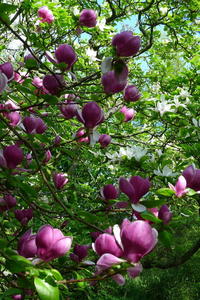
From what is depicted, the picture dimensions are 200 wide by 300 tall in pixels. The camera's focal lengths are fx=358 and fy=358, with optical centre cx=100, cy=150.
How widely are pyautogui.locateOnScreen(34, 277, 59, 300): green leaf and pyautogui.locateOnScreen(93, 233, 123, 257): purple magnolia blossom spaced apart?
13 cm

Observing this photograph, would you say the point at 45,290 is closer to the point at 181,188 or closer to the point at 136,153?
the point at 181,188

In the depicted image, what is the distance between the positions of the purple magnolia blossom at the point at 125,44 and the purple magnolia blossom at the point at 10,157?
35cm

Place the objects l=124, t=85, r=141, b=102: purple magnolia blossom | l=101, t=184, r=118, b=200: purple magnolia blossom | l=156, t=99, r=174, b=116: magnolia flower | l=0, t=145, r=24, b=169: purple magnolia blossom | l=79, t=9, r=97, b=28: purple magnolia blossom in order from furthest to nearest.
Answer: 1. l=156, t=99, r=174, b=116: magnolia flower
2. l=79, t=9, r=97, b=28: purple magnolia blossom
3. l=124, t=85, r=141, b=102: purple magnolia blossom
4. l=101, t=184, r=118, b=200: purple magnolia blossom
5. l=0, t=145, r=24, b=169: purple magnolia blossom

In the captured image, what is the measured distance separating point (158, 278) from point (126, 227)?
28.0ft

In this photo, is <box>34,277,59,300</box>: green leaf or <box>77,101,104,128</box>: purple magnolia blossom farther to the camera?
<box>77,101,104,128</box>: purple magnolia blossom

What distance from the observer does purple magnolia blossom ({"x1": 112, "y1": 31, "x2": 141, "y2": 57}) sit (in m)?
0.82

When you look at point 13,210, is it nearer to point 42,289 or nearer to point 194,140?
point 42,289

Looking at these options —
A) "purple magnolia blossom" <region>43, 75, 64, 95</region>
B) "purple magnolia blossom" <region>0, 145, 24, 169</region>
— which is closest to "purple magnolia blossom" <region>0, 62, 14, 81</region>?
"purple magnolia blossom" <region>43, 75, 64, 95</region>

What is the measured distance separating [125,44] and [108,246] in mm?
451

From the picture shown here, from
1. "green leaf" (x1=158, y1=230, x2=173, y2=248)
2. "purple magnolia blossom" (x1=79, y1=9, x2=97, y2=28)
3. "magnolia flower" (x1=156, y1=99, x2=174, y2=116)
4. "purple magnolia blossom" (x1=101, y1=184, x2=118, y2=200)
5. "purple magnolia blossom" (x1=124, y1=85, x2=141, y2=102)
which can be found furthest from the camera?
"magnolia flower" (x1=156, y1=99, x2=174, y2=116)

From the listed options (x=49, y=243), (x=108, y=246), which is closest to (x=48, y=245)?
(x=49, y=243)

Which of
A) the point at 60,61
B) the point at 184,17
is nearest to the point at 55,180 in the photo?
the point at 60,61

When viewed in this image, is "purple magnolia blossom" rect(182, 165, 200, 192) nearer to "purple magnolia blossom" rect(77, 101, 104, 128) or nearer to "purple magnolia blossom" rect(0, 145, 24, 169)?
"purple magnolia blossom" rect(77, 101, 104, 128)

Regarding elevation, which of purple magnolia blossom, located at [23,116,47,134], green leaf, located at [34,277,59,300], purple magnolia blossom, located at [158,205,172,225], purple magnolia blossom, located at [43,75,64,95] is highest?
purple magnolia blossom, located at [43,75,64,95]
